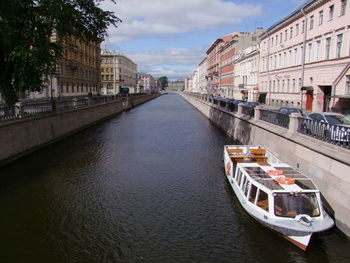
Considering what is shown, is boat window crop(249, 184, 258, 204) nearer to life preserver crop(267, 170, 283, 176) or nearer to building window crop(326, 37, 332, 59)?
life preserver crop(267, 170, 283, 176)

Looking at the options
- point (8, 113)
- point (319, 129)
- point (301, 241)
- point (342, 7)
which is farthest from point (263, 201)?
point (342, 7)

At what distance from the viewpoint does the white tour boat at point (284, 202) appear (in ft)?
30.8

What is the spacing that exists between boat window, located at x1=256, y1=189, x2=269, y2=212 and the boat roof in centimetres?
29

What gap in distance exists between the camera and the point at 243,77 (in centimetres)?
7469

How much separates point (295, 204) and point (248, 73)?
63036 mm

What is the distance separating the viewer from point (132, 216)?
1191cm

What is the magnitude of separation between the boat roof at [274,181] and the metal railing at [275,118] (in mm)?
4881

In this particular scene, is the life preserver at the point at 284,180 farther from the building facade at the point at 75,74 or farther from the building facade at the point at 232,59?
the building facade at the point at 232,59

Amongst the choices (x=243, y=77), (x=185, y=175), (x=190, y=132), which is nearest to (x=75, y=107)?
(x=190, y=132)

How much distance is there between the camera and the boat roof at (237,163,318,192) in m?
10.5

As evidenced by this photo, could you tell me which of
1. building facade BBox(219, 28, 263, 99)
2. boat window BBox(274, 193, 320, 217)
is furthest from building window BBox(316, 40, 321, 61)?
building facade BBox(219, 28, 263, 99)

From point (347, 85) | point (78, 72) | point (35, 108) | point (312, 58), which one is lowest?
point (35, 108)

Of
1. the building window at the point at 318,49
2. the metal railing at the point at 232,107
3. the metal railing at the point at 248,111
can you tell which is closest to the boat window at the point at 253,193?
the metal railing at the point at 248,111

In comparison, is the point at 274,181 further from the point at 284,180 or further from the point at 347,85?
the point at 347,85
